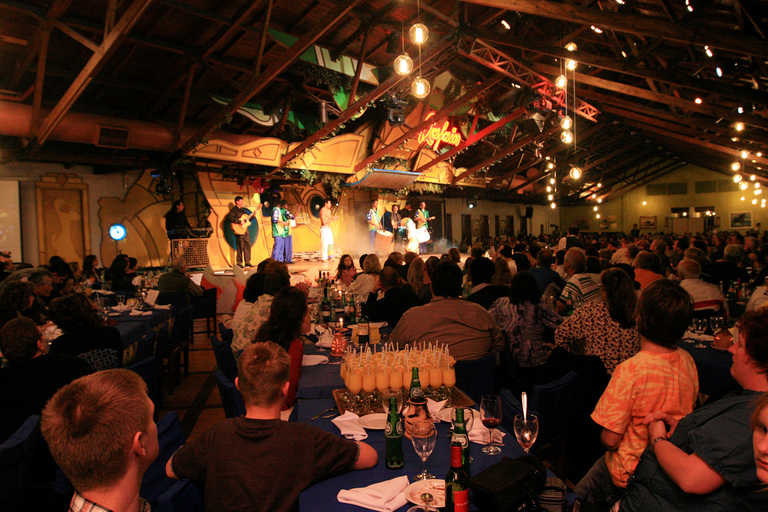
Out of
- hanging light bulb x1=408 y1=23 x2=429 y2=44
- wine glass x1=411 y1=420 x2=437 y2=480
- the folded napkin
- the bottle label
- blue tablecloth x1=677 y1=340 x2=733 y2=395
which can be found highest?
hanging light bulb x1=408 y1=23 x2=429 y2=44

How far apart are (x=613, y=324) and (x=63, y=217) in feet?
35.6

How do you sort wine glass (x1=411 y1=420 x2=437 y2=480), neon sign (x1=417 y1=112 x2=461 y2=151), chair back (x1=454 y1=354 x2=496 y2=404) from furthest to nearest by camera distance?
neon sign (x1=417 y1=112 x2=461 y2=151) → chair back (x1=454 y1=354 x2=496 y2=404) → wine glass (x1=411 y1=420 x2=437 y2=480)

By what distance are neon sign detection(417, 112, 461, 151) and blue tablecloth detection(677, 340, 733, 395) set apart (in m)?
10.6

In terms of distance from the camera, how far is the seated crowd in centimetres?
111

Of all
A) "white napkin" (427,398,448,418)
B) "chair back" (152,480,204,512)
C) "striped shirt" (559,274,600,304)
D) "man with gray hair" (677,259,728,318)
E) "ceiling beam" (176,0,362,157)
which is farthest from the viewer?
"ceiling beam" (176,0,362,157)

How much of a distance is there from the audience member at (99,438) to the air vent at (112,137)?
26.9 ft

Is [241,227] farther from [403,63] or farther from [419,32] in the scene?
[419,32]

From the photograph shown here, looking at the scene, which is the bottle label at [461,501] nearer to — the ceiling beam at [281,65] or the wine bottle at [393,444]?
the wine bottle at [393,444]

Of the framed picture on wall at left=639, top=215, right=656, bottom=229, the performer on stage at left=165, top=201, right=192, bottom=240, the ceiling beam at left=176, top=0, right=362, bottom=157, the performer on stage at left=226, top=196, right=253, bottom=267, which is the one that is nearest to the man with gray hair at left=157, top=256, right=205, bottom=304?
the ceiling beam at left=176, top=0, right=362, bottom=157

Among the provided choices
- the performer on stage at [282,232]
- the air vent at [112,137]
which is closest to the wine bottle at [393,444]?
the air vent at [112,137]

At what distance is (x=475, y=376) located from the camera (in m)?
2.95

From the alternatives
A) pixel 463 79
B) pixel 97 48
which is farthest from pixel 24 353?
pixel 463 79

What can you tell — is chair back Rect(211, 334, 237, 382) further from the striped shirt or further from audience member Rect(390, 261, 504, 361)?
the striped shirt

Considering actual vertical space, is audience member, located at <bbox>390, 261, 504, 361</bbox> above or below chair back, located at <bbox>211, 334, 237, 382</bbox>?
above
